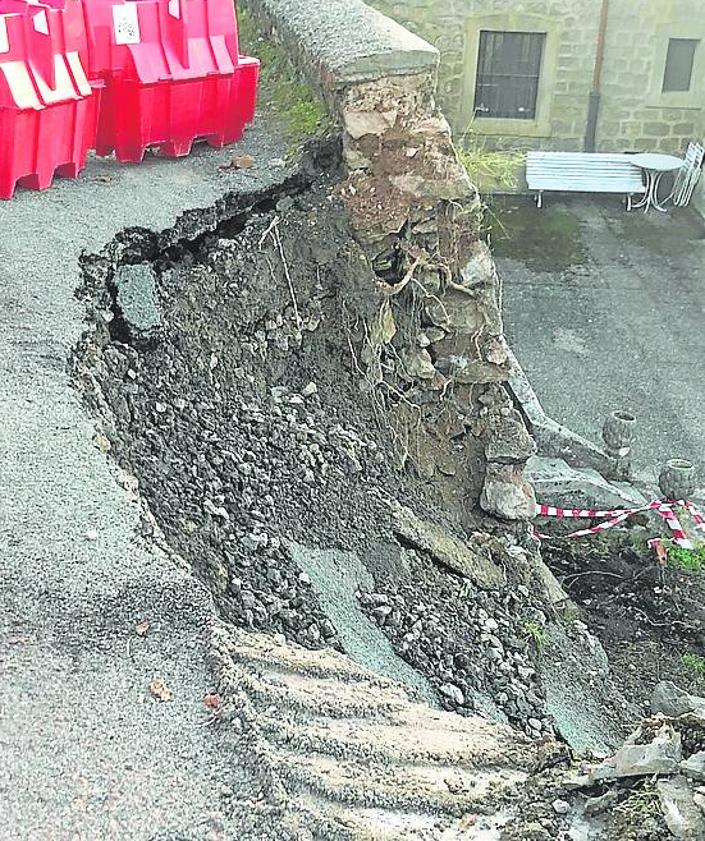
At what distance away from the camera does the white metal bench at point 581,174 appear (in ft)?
59.9

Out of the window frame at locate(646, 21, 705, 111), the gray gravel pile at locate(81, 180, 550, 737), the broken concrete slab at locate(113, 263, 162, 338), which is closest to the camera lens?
the gray gravel pile at locate(81, 180, 550, 737)

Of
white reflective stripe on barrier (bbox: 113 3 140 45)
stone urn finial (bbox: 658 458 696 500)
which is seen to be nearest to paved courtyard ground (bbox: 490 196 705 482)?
stone urn finial (bbox: 658 458 696 500)

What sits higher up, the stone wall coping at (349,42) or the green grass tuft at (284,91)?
the stone wall coping at (349,42)

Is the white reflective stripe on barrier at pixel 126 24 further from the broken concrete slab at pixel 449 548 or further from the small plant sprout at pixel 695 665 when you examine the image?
the small plant sprout at pixel 695 665

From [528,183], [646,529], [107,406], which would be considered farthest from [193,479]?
[528,183]

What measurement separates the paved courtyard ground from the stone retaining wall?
3.49 m

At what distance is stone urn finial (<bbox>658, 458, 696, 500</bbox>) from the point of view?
10.2 meters

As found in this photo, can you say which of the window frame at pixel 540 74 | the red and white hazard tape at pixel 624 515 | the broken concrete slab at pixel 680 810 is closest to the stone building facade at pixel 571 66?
Answer: the window frame at pixel 540 74

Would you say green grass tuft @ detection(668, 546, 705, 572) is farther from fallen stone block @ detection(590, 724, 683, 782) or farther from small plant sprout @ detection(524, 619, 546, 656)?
fallen stone block @ detection(590, 724, 683, 782)

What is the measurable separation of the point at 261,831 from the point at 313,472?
12.2 feet

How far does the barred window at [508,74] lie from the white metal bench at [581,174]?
0.83m

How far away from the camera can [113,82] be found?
8.34 metres

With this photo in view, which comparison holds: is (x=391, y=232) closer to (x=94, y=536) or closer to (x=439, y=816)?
(x=94, y=536)

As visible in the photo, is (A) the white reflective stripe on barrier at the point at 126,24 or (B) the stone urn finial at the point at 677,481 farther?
(B) the stone urn finial at the point at 677,481
